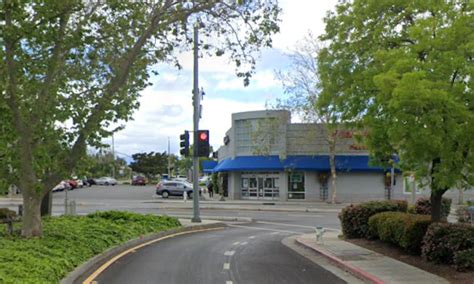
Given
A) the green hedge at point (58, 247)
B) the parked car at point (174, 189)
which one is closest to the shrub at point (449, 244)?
the green hedge at point (58, 247)

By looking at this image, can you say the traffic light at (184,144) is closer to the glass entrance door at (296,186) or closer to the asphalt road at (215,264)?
the asphalt road at (215,264)

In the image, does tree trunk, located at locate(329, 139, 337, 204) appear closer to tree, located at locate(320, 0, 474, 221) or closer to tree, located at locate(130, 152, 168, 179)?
tree, located at locate(320, 0, 474, 221)

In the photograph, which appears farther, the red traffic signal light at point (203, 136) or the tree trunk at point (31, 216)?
the red traffic signal light at point (203, 136)

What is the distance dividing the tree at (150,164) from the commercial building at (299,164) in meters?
74.5

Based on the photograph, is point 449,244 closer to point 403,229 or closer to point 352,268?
point 352,268

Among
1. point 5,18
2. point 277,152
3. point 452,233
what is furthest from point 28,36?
point 277,152

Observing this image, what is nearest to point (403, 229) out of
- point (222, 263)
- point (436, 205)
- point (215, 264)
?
point (436, 205)

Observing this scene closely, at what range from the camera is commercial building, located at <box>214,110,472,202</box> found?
4856 centimetres

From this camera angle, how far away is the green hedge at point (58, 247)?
9609 mm

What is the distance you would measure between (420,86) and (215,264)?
619 cm

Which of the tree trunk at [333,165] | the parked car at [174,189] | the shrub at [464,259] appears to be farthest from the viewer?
the parked car at [174,189]

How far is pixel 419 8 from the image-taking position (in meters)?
13.3

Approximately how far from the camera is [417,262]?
13.5 m

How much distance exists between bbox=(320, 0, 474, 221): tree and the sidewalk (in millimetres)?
1859
